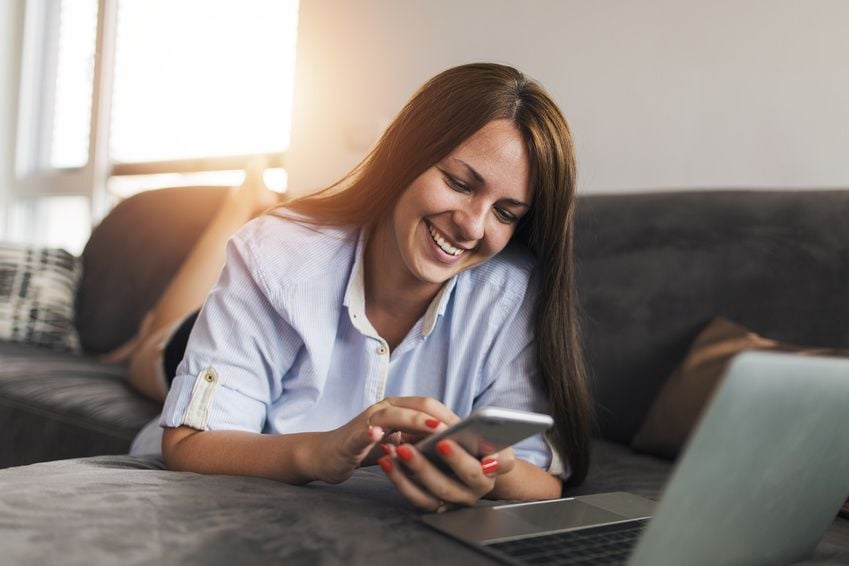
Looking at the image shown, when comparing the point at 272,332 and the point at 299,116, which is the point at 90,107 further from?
the point at 272,332

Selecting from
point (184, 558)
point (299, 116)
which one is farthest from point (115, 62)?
point (184, 558)

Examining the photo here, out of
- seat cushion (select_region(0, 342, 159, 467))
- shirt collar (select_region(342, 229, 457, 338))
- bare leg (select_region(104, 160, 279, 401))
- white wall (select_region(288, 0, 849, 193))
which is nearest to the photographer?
shirt collar (select_region(342, 229, 457, 338))

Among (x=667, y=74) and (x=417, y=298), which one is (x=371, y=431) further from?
(x=667, y=74)

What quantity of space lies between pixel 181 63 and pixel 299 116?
855 millimetres

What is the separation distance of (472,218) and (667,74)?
1.16 meters

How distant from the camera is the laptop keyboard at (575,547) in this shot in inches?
31.4

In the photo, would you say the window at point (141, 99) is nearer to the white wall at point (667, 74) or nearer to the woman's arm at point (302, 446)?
the white wall at point (667, 74)

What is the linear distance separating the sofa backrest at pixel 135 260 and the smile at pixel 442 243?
5.41ft

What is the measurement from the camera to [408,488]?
0.90 m

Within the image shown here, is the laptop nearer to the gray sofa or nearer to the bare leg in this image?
the gray sofa

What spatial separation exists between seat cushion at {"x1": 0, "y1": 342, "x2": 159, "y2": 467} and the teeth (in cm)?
82

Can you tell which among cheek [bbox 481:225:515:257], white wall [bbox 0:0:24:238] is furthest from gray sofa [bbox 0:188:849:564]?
white wall [bbox 0:0:24:238]

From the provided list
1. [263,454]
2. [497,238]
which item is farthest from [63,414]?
[497,238]

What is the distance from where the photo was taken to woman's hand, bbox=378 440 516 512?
2.91 feet
